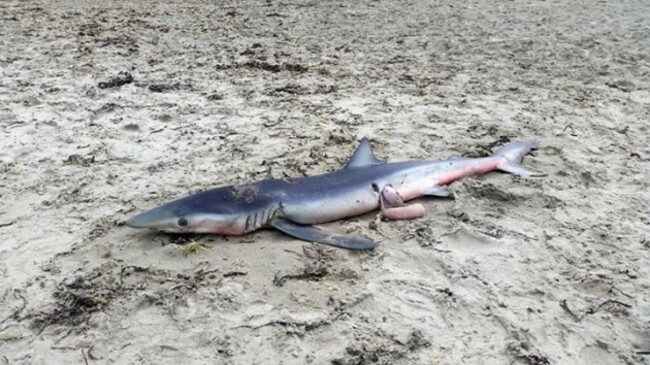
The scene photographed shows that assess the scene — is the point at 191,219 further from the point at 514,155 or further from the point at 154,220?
the point at 514,155

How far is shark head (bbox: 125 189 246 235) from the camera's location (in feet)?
10.6

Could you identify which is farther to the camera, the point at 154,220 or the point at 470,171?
the point at 470,171

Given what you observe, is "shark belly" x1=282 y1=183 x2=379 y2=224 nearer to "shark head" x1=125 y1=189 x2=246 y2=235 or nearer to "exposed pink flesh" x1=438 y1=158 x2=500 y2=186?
"shark head" x1=125 y1=189 x2=246 y2=235

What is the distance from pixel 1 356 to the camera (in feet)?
8.46

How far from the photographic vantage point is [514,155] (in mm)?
4336

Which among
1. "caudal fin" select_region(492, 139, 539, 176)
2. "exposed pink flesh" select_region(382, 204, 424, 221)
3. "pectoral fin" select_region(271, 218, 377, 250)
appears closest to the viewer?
"pectoral fin" select_region(271, 218, 377, 250)

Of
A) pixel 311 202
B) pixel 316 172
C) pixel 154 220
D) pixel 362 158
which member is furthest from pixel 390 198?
pixel 154 220

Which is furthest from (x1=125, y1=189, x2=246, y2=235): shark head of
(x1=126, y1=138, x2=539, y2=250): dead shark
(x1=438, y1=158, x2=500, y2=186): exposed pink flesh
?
(x1=438, y1=158, x2=500, y2=186): exposed pink flesh

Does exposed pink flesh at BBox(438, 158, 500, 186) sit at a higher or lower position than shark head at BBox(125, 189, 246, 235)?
lower

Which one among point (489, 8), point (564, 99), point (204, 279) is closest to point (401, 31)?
point (489, 8)

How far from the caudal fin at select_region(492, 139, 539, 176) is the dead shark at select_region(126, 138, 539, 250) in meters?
0.47

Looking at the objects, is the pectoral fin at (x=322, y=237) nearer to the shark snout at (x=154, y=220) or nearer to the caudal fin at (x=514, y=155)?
the shark snout at (x=154, y=220)

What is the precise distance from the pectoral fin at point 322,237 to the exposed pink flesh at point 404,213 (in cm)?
31

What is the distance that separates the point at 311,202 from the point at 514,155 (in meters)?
1.58
